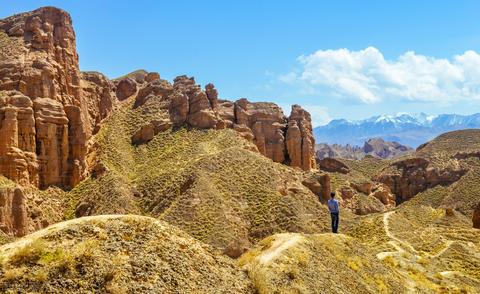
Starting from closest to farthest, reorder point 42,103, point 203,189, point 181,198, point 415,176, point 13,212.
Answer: point 13,212 < point 181,198 < point 203,189 < point 42,103 < point 415,176

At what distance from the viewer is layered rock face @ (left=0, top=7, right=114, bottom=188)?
72.9 meters

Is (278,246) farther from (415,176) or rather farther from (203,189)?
(415,176)

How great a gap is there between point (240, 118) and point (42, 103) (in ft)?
160

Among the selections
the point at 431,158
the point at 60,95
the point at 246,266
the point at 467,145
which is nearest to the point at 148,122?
the point at 60,95

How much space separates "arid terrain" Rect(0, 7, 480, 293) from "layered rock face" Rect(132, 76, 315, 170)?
1.01 ft

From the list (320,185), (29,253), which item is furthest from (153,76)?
(29,253)

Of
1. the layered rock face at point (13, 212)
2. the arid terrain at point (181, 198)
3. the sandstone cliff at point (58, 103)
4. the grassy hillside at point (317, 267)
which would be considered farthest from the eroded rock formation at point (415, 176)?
the grassy hillside at point (317, 267)

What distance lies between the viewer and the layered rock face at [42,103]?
239ft

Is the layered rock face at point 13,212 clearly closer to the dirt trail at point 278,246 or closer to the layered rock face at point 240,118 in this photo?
the layered rock face at point 240,118

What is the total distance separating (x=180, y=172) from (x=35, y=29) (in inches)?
1309

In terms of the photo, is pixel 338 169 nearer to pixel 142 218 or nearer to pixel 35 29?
pixel 35 29

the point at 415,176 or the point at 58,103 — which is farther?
the point at 415,176

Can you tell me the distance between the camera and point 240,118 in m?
118

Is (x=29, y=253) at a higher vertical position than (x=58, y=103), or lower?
lower
